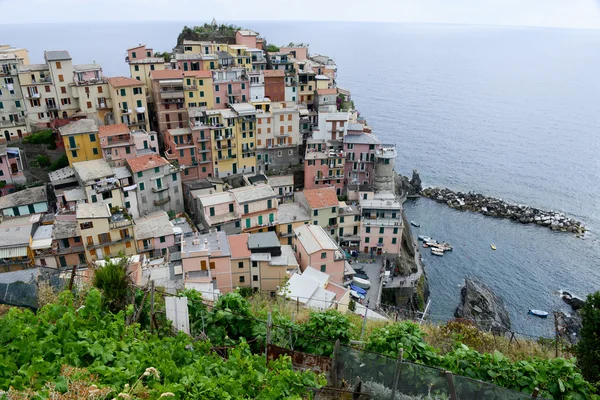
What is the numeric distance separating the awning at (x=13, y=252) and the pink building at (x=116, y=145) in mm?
11971

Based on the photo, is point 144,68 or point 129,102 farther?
point 144,68

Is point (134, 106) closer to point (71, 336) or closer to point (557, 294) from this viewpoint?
point (71, 336)

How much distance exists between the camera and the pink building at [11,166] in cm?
3444

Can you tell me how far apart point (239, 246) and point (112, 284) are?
20.4 m

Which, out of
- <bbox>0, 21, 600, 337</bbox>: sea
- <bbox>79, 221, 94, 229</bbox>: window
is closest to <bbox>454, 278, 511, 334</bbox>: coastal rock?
<bbox>0, 21, 600, 337</bbox>: sea

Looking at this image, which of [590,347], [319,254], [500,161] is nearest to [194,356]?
[590,347]

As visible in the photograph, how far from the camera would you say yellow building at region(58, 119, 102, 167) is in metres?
35.5

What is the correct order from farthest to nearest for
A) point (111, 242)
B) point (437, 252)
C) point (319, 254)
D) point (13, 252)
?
point (437, 252) < point (319, 254) < point (111, 242) < point (13, 252)

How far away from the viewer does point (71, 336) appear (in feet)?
24.9

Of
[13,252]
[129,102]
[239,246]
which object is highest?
[129,102]

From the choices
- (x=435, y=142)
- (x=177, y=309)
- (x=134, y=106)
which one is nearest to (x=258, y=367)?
(x=177, y=309)

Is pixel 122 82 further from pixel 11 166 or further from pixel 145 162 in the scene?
pixel 11 166

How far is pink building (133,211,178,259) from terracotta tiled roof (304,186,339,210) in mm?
13350

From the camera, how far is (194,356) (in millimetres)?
8359
